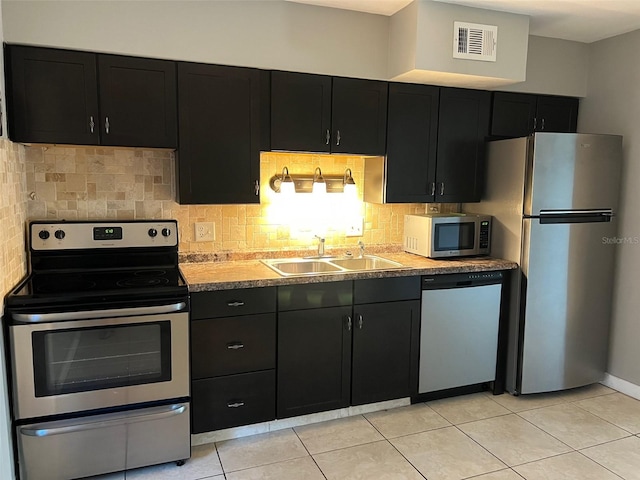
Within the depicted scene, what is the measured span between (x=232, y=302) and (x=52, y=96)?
1.33 m

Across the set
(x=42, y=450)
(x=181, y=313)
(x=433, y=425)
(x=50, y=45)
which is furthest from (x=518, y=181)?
(x=42, y=450)

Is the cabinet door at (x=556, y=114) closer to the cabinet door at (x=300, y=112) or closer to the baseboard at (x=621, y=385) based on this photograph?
the cabinet door at (x=300, y=112)

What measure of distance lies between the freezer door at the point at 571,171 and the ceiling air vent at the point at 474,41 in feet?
1.91

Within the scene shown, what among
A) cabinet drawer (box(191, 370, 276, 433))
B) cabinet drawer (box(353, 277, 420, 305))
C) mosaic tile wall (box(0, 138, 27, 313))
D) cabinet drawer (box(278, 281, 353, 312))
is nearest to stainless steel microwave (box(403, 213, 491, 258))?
cabinet drawer (box(353, 277, 420, 305))

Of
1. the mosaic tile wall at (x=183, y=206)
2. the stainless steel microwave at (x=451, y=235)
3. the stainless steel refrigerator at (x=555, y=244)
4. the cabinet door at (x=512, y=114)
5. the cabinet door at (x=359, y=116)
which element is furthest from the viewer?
the cabinet door at (x=512, y=114)

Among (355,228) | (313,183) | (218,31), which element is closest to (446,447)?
(355,228)

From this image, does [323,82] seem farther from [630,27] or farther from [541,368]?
→ [541,368]

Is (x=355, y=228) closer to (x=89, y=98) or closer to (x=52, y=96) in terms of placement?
(x=89, y=98)

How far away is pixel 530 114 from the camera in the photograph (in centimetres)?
341

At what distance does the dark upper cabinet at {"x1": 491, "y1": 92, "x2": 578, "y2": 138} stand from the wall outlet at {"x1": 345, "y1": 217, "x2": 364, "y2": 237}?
110cm

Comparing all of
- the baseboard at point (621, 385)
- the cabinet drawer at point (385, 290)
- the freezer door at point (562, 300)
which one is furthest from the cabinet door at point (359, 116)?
the baseboard at point (621, 385)

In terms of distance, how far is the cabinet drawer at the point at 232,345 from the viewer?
2.44 metres

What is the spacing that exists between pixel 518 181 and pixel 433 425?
5.21 ft

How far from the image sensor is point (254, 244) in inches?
122
